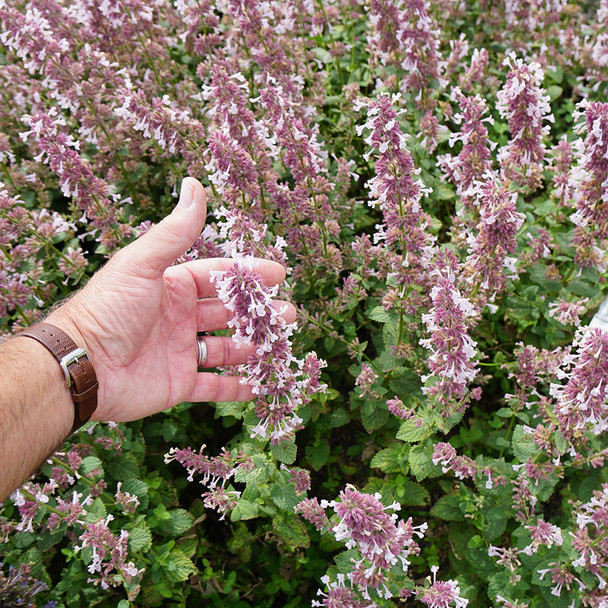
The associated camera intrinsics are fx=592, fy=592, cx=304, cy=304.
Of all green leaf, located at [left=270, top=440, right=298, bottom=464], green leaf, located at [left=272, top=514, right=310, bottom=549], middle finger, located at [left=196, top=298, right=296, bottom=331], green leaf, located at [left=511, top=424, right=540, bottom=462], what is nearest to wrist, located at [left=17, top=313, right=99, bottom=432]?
middle finger, located at [left=196, top=298, right=296, bottom=331]

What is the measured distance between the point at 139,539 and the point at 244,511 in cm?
67

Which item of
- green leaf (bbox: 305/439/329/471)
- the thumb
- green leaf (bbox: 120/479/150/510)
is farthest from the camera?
green leaf (bbox: 305/439/329/471)

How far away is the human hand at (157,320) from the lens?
2979 millimetres

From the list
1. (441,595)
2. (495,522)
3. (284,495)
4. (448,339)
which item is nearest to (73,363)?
(284,495)

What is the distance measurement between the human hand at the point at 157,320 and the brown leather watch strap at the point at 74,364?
0.09 metres

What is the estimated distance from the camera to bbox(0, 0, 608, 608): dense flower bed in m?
2.96

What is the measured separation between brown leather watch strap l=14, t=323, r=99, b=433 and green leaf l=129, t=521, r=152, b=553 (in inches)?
30.6

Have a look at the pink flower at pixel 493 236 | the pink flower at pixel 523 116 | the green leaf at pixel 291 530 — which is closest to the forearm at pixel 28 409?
the green leaf at pixel 291 530

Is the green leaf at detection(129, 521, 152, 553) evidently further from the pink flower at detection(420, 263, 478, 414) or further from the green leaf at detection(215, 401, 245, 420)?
the pink flower at detection(420, 263, 478, 414)

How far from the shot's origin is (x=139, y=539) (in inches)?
132

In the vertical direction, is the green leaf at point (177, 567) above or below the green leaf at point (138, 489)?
below

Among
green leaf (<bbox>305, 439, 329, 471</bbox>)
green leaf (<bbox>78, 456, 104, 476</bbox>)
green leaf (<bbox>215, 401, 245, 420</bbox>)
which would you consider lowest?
green leaf (<bbox>305, 439, 329, 471</bbox>)

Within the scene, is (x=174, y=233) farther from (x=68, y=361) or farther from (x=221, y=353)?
(x=221, y=353)

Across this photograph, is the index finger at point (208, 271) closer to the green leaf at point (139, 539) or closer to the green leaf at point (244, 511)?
the green leaf at point (244, 511)
